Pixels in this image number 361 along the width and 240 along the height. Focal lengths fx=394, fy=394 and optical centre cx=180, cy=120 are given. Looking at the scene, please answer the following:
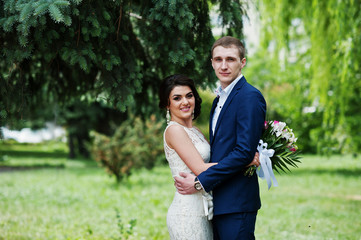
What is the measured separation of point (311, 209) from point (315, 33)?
398 centimetres

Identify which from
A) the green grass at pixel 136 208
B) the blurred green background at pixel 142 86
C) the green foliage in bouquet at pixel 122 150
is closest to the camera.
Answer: the blurred green background at pixel 142 86

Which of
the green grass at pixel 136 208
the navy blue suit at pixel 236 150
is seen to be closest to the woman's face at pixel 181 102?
the navy blue suit at pixel 236 150

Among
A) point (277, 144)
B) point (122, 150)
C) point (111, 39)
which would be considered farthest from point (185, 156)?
point (122, 150)

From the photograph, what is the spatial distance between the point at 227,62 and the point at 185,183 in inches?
36.9

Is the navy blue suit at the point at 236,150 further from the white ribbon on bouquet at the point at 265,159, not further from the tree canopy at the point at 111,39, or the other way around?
the tree canopy at the point at 111,39

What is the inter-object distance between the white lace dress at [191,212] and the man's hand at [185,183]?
6 centimetres

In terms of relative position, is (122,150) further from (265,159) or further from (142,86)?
(265,159)

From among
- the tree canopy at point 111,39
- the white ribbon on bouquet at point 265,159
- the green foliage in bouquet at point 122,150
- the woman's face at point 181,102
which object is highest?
the tree canopy at point 111,39

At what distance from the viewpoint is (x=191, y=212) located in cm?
295

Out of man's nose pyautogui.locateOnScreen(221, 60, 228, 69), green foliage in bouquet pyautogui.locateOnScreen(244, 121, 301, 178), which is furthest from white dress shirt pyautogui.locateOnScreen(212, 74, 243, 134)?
green foliage in bouquet pyautogui.locateOnScreen(244, 121, 301, 178)

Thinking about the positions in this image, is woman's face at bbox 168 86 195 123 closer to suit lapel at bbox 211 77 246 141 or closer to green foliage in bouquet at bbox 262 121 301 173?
suit lapel at bbox 211 77 246 141

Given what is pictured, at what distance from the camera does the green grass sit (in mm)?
6699

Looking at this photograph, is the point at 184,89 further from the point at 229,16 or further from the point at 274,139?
the point at 229,16

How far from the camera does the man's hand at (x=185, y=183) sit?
2.89m
